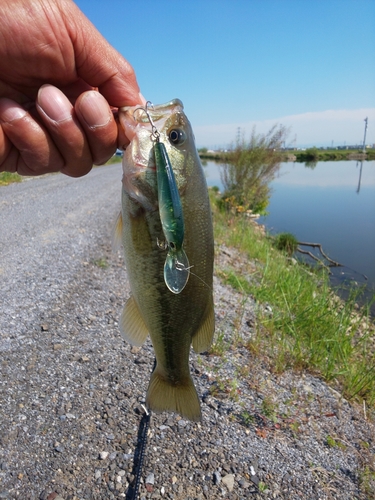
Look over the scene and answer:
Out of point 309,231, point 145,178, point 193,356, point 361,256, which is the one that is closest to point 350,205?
point 309,231

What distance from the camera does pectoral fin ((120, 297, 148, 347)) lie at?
85.4 inches

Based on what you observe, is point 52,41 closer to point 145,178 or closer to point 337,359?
point 145,178

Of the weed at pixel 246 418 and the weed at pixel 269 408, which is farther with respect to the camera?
the weed at pixel 269 408

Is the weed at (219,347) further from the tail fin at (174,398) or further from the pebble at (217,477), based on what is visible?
the tail fin at (174,398)

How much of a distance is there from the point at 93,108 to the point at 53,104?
233 mm

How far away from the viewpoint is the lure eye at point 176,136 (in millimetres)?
1967

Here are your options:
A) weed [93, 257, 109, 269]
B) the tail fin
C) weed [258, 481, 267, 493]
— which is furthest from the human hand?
weed [93, 257, 109, 269]

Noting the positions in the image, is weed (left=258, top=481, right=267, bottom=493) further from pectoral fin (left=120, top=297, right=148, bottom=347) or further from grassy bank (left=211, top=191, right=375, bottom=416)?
pectoral fin (left=120, top=297, right=148, bottom=347)

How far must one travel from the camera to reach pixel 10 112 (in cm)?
213

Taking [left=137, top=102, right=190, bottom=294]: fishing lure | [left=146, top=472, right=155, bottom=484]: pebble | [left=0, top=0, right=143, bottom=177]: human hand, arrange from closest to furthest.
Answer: [left=137, top=102, right=190, bottom=294]: fishing lure → [left=0, top=0, right=143, bottom=177]: human hand → [left=146, top=472, right=155, bottom=484]: pebble

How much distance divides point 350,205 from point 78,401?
27.5 metres

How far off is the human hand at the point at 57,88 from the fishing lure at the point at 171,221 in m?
0.64

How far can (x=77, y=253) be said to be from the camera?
8.06 m

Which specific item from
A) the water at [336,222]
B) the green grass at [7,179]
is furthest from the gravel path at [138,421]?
the green grass at [7,179]
